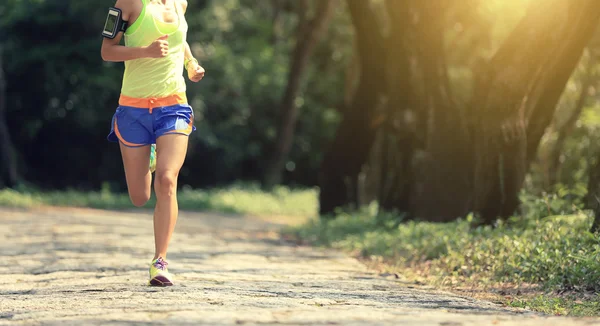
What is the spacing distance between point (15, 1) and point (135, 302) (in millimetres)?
16868

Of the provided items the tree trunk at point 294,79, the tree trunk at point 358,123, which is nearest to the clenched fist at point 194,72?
the tree trunk at point 358,123

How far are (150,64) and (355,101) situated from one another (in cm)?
1084

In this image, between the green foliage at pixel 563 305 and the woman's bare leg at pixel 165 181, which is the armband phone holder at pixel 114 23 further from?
the green foliage at pixel 563 305

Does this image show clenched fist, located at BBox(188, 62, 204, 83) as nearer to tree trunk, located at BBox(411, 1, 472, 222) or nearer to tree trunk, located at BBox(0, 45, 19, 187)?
tree trunk, located at BBox(411, 1, 472, 222)

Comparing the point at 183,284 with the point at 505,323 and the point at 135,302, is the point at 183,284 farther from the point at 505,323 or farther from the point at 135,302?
the point at 505,323

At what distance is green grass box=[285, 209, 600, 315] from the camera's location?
7438 millimetres

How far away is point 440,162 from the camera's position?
14297 millimetres

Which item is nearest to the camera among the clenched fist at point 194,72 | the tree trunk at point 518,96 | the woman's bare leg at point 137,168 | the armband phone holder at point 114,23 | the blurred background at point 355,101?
the armband phone holder at point 114,23

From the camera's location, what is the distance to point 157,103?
7.15 metres

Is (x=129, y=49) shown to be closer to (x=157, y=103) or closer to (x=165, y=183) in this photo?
(x=157, y=103)

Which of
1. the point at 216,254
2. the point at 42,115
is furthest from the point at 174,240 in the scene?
the point at 42,115

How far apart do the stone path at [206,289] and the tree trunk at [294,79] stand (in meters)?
12.8

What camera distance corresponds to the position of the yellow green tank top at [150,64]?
23.3ft

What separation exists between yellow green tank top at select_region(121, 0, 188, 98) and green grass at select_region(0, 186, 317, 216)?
13524mm
